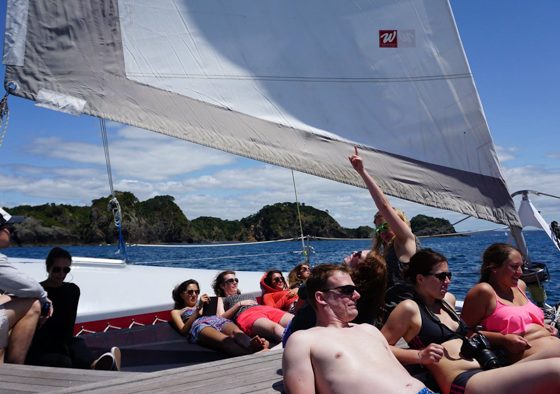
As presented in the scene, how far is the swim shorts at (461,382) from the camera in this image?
2.39 meters

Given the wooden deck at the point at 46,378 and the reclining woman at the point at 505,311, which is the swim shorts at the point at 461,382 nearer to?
the reclining woman at the point at 505,311

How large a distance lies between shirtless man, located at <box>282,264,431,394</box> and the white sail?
1.52 metres

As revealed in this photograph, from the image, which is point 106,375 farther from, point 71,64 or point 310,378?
point 71,64

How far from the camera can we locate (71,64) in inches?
141

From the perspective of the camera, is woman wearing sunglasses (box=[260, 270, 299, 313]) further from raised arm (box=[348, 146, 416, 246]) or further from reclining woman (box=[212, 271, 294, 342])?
raised arm (box=[348, 146, 416, 246])

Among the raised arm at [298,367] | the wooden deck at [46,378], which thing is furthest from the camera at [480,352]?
the wooden deck at [46,378]

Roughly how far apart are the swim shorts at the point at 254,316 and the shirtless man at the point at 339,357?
83.8 inches

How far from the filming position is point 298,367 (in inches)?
79.0

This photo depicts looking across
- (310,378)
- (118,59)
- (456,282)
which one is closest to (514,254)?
(310,378)

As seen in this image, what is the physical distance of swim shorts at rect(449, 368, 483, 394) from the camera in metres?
2.39

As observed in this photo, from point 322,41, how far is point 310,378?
2582 millimetres

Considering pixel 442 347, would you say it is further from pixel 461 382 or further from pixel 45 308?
pixel 45 308

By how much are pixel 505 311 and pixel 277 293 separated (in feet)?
7.53

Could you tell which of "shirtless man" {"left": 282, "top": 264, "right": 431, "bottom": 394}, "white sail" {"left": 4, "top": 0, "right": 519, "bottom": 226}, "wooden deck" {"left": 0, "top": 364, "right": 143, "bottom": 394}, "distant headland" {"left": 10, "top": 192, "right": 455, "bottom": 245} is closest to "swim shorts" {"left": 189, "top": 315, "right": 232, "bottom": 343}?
"white sail" {"left": 4, "top": 0, "right": 519, "bottom": 226}
